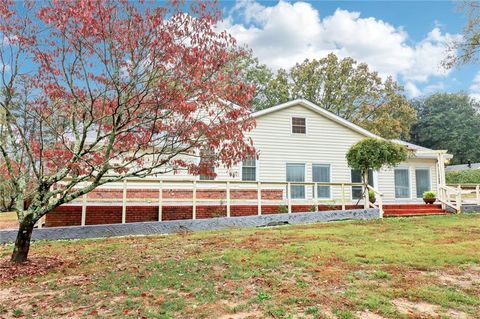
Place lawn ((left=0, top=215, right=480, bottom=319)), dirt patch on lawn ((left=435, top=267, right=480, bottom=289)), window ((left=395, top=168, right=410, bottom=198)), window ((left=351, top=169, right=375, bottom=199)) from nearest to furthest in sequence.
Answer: lawn ((left=0, top=215, right=480, bottom=319)) < dirt patch on lawn ((left=435, top=267, right=480, bottom=289)) < window ((left=351, top=169, right=375, bottom=199)) < window ((left=395, top=168, right=410, bottom=198))

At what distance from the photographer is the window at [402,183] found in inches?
728

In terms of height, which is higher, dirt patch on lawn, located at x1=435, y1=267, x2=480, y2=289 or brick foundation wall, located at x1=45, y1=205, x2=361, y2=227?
brick foundation wall, located at x1=45, y1=205, x2=361, y2=227

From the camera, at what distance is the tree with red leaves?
21.5ft

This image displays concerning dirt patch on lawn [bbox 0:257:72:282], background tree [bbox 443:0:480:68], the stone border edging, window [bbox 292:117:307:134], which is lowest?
dirt patch on lawn [bbox 0:257:72:282]

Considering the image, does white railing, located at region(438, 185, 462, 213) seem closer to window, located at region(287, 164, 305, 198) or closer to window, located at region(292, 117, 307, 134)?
window, located at region(287, 164, 305, 198)

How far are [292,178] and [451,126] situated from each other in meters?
42.3

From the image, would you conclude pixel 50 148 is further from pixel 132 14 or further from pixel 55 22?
pixel 132 14

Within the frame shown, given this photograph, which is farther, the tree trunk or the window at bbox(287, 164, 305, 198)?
the window at bbox(287, 164, 305, 198)

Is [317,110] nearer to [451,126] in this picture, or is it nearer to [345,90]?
[345,90]

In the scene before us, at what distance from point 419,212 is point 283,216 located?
6.63 metres

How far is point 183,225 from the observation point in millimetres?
11977

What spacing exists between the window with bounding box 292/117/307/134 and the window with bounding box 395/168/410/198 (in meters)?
5.50

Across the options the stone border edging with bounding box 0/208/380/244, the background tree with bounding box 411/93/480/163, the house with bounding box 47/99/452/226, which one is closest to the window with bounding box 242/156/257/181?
the house with bounding box 47/99/452/226

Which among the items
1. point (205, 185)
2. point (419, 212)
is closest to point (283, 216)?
point (205, 185)
